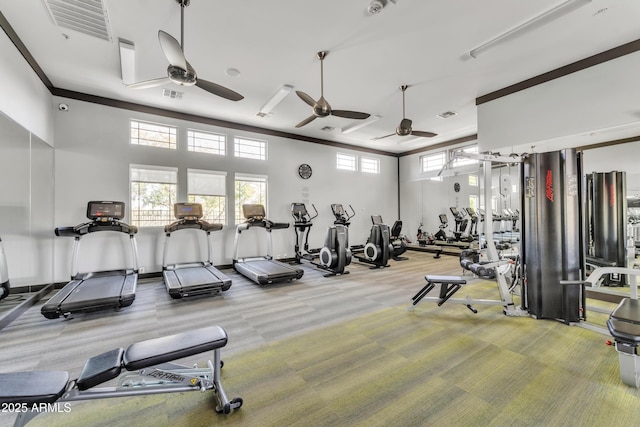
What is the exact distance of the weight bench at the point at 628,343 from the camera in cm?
194

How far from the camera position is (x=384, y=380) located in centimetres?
215

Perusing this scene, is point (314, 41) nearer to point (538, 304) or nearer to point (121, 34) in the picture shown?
point (121, 34)

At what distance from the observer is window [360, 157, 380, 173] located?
30.3ft

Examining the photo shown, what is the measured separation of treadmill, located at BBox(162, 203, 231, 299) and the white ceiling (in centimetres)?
235

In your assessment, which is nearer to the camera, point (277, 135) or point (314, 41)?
point (314, 41)

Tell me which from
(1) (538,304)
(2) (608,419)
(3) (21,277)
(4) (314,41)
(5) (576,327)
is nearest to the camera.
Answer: (2) (608,419)

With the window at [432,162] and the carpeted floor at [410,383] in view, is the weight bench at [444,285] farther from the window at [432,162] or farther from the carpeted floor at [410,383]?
the window at [432,162]

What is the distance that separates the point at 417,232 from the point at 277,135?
19.4ft

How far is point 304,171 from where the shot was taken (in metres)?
7.79

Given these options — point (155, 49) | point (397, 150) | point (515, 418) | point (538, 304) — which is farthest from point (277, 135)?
point (515, 418)

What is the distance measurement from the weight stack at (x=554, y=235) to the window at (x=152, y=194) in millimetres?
6510

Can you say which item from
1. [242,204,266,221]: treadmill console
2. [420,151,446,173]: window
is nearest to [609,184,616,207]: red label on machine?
[420,151,446,173]: window

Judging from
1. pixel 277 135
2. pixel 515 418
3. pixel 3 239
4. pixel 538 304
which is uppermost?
pixel 277 135

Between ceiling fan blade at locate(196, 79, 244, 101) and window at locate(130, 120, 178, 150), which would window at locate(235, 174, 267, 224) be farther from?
ceiling fan blade at locate(196, 79, 244, 101)
